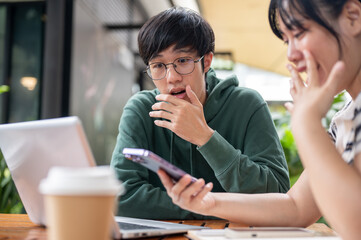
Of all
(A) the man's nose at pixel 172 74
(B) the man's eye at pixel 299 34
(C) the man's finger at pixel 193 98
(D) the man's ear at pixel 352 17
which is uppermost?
(D) the man's ear at pixel 352 17

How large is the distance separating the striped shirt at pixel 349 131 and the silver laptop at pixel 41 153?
0.45 metres

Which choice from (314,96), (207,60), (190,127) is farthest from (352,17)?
(207,60)

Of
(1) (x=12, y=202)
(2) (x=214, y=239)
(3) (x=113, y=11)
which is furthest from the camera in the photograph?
(3) (x=113, y=11)

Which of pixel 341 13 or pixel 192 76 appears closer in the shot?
pixel 341 13

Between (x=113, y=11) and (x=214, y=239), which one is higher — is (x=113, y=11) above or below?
above

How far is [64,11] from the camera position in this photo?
385 cm

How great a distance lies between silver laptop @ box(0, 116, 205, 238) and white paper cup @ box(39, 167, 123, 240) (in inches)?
7.1

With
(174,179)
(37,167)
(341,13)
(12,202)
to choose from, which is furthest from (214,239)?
(12,202)

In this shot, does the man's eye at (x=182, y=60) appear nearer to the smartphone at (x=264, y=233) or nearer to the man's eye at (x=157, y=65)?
the man's eye at (x=157, y=65)

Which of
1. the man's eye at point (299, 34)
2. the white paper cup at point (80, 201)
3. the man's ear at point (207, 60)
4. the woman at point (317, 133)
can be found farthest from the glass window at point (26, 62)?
the white paper cup at point (80, 201)

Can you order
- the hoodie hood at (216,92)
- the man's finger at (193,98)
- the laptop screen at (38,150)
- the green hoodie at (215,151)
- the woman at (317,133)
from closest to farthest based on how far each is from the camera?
the laptop screen at (38,150) → the woman at (317,133) → the green hoodie at (215,151) → the man's finger at (193,98) → the hoodie hood at (216,92)

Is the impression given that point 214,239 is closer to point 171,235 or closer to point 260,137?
point 171,235

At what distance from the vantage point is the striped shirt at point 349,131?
3.32ft

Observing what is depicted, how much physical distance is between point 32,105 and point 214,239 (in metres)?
3.46
